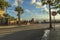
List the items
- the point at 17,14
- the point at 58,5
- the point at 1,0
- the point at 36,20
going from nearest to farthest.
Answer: the point at 58,5 → the point at 1,0 → the point at 17,14 → the point at 36,20

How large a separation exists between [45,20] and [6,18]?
3784 cm

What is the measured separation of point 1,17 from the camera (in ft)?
300

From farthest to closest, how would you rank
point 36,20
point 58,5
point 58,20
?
point 58,20
point 36,20
point 58,5

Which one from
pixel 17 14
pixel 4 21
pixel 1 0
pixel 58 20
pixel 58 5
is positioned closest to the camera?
pixel 58 5

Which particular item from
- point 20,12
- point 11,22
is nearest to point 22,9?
point 20,12

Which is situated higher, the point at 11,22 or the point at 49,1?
the point at 49,1

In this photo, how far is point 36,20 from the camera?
12212 cm

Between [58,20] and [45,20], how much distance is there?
336 inches

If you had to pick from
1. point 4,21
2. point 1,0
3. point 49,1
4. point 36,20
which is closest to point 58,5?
point 49,1

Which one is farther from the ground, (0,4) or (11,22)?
(0,4)

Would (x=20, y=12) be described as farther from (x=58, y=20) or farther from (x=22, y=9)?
(x=58, y=20)

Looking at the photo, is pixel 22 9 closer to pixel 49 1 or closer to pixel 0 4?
pixel 0 4

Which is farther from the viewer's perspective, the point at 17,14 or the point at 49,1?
the point at 17,14

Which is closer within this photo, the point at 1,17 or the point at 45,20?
the point at 1,17
